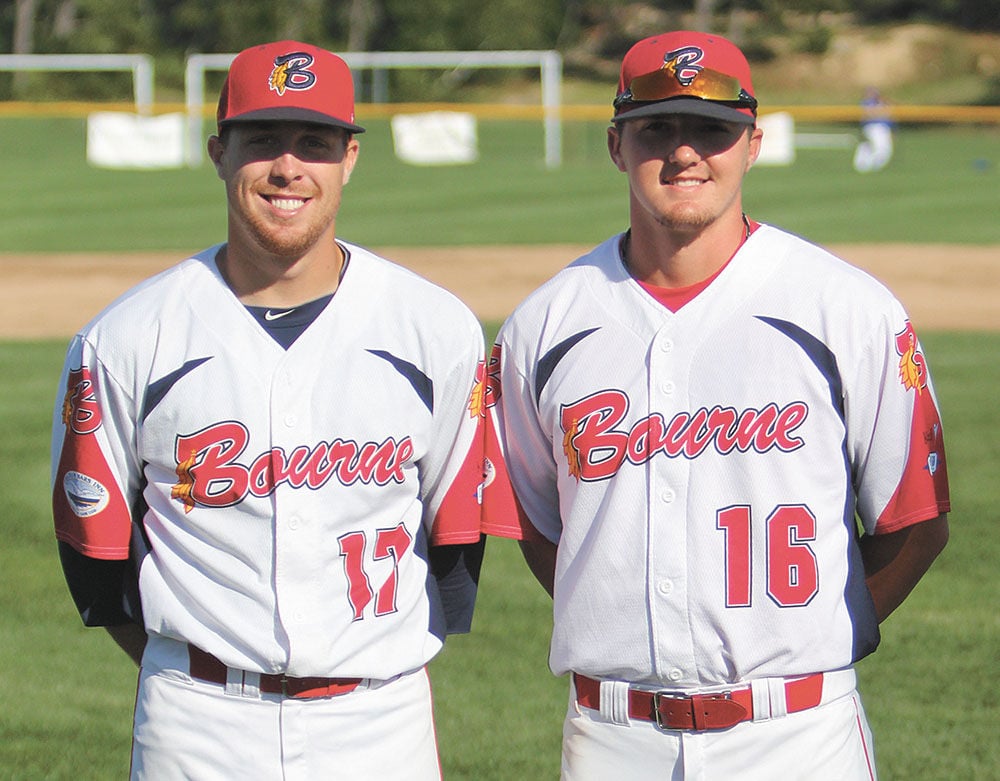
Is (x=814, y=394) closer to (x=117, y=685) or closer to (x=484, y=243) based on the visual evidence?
(x=117, y=685)

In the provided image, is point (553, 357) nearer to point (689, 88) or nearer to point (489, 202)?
point (689, 88)

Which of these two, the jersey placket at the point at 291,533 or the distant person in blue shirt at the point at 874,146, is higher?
the distant person in blue shirt at the point at 874,146

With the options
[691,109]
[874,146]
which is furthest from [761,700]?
[874,146]

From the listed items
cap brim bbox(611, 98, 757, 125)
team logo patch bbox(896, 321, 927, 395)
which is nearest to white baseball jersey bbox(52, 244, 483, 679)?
cap brim bbox(611, 98, 757, 125)

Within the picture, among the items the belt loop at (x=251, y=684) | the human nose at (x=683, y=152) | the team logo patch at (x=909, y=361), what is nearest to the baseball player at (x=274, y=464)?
the belt loop at (x=251, y=684)

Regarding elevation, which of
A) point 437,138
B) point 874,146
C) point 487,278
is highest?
point 437,138

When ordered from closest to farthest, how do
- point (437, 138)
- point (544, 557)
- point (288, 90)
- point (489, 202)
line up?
point (288, 90) → point (544, 557) → point (489, 202) → point (437, 138)

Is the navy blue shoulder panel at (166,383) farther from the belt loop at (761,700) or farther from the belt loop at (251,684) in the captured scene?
the belt loop at (761,700)

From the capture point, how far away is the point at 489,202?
25.1 metres

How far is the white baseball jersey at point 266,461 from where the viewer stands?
10.5ft

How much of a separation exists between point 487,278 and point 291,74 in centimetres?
1278

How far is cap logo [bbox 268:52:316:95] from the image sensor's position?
10.9 feet

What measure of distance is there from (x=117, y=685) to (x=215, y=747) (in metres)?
2.79

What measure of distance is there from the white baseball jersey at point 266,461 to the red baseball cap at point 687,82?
2.03 feet
